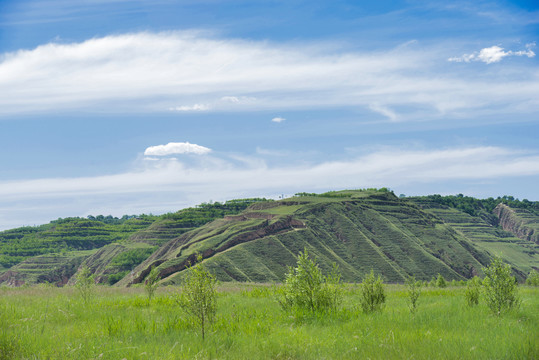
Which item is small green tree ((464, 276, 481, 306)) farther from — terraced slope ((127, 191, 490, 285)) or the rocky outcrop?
the rocky outcrop

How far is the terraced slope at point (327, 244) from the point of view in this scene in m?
104

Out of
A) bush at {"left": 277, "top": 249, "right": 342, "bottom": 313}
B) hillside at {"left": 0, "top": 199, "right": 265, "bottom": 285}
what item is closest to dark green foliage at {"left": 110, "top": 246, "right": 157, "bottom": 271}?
hillside at {"left": 0, "top": 199, "right": 265, "bottom": 285}

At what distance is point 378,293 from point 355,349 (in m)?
6.64

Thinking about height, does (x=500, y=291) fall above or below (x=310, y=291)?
below

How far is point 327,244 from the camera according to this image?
131 meters

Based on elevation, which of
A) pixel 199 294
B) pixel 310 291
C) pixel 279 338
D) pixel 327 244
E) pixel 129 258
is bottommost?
pixel 129 258

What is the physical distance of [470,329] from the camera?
35.3 ft

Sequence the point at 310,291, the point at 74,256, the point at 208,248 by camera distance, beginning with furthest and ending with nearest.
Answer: the point at 74,256, the point at 208,248, the point at 310,291

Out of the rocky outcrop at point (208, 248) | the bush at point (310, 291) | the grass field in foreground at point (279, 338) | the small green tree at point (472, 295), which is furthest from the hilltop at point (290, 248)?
the grass field in foreground at point (279, 338)

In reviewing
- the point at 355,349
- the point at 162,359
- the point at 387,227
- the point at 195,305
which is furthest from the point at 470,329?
the point at 387,227

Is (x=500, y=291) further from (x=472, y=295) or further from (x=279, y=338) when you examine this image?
(x=279, y=338)

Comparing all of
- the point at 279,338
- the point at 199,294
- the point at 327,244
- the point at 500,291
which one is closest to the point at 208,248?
the point at 327,244

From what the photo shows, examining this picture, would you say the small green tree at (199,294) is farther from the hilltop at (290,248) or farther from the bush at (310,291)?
Answer: the hilltop at (290,248)

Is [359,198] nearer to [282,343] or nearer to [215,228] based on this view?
[215,228]
